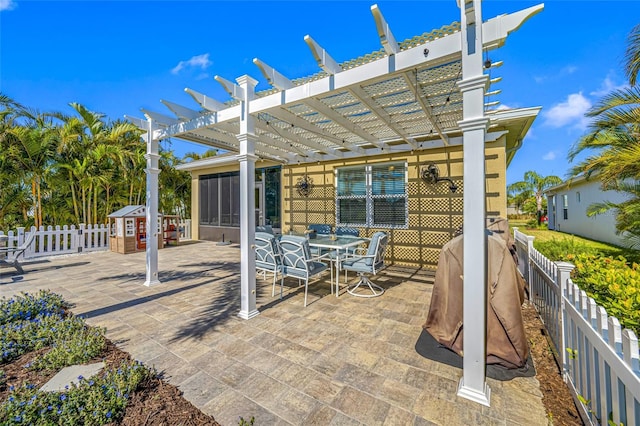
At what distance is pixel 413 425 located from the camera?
71.4 inches

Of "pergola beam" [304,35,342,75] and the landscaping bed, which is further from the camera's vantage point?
"pergola beam" [304,35,342,75]

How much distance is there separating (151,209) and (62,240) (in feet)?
18.6

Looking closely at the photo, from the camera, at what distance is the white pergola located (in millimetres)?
2113

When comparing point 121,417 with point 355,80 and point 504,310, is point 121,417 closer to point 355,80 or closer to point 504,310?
point 504,310

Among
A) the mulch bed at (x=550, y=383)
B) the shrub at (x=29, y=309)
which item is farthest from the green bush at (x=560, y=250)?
the shrub at (x=29, y=309)

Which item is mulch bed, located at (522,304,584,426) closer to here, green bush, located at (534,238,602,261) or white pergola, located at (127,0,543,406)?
white pergola, located at (127,0,543,406)

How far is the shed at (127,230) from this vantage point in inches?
334

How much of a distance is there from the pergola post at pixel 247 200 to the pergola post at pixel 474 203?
2.58 meters

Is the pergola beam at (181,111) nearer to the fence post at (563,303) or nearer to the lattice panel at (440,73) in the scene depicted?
the lattice panel at (440,73)

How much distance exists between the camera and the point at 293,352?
2.75 meters

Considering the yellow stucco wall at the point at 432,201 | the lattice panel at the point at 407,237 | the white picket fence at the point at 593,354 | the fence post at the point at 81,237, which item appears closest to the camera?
the white picket fence at the point at 593,354

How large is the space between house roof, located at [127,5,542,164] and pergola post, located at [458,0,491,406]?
134 mm

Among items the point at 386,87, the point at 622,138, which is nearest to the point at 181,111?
the point at 386,87

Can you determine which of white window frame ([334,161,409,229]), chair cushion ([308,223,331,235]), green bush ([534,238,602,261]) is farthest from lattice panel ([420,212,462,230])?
chair cushion ([308,223,331,235])
